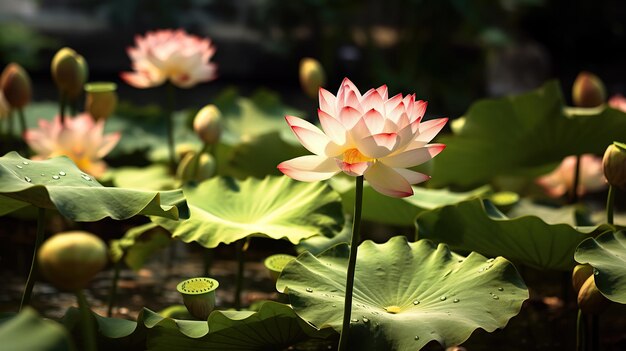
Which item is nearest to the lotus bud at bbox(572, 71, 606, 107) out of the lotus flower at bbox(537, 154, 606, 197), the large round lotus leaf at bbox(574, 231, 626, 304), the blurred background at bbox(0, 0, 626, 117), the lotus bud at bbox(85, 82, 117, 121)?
the lotus flower at bbox(537, 154, 606, 197)

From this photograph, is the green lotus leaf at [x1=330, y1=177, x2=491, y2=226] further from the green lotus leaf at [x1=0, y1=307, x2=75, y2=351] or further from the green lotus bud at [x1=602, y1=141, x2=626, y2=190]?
the green lotus leaf at [x1=0, y1=307, x2=75, y2=351]

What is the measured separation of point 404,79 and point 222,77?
1.00m

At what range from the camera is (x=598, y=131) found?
5.17 ft

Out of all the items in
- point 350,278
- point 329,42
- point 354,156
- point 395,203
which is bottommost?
point 329,42

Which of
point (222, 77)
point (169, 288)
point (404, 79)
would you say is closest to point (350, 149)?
point (169, 288)

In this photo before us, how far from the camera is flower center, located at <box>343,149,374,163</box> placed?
3.03 ft

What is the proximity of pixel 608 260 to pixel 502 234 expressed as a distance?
0.66 ft

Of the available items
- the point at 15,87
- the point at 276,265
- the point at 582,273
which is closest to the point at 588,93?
the point at 582,273

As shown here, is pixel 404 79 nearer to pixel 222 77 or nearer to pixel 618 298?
pixel 222 77

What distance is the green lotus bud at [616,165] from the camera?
114 cm

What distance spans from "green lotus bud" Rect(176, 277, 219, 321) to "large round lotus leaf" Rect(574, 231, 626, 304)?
446mm

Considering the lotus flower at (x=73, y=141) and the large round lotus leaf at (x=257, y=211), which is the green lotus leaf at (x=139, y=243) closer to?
the large round lotus leaf at (x=257, y=211)

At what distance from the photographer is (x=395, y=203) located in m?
1.43

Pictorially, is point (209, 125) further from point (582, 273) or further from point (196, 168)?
point (582, 273)
